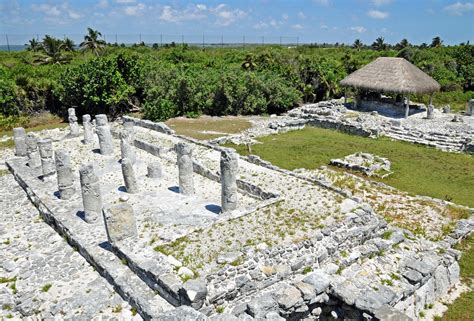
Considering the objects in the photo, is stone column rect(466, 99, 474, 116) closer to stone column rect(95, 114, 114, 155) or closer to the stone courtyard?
the stone courtyard

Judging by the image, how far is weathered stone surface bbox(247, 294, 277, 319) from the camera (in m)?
7.88

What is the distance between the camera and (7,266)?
1020 centimetres

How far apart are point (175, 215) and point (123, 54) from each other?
22012 millimetres

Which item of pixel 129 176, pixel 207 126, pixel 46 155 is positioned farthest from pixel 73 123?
pixel 129 176

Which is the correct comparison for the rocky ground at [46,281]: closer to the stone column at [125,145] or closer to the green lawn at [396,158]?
the stone column at [125,145]

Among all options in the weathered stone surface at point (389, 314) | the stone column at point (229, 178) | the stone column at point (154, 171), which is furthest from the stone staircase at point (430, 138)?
the weathered stone surface at point (389, 314)

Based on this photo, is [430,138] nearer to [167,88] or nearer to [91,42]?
[167,88]

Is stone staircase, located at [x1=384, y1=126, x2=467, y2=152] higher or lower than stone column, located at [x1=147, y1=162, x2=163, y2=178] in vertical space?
higher

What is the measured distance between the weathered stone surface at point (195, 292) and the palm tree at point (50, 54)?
116 feet

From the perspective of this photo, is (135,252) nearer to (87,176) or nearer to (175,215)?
(175,215)

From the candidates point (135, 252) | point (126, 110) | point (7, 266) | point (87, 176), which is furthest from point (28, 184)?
point (126, 110)

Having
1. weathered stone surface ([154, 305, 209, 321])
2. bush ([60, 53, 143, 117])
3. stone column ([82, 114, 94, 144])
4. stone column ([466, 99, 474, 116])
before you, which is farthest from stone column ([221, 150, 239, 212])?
stone column ([466, 99, 474, 116])

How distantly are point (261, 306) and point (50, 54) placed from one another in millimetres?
37509

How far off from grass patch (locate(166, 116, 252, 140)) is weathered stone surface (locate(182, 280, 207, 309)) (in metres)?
16.0
